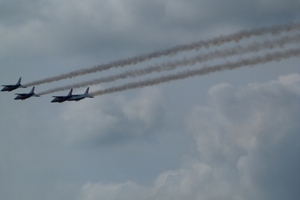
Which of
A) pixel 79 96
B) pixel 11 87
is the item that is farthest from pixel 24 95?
pixel 79 96

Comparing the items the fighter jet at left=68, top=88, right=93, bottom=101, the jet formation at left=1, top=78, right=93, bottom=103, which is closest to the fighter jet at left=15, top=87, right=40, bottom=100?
the jet formation at left=1, top=78, right=93, bottom=103

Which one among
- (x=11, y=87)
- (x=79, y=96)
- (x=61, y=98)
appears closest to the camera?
(x=79, y=96)

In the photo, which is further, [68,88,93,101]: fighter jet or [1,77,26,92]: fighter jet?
[1,77,26,92]: fighter jet

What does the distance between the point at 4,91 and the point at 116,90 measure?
27.1 meters

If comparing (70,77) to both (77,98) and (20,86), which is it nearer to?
(77,98)

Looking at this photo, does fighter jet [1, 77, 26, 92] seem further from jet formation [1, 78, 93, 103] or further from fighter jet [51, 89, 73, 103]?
fighter jet [51, 89, 73, 103]

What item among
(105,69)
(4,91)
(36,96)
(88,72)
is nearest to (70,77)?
(88,72)

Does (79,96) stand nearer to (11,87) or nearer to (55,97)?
(55,97)

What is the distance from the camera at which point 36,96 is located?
75125mm

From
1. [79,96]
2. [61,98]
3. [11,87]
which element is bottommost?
[79,96]

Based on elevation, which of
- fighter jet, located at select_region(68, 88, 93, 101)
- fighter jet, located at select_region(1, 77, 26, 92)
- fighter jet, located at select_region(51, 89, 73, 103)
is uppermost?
fighter jet, located at select_region(1, 77, 26, 92)

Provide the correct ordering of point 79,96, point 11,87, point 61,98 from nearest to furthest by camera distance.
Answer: point 79,96, point 61,98, point 11,87

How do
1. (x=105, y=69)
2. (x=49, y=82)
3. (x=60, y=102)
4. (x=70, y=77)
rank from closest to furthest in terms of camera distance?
1. (x=105, y=69)
2. (x=70, y=77)
3. (x=49, y=82)
4. (x=60, y=102)

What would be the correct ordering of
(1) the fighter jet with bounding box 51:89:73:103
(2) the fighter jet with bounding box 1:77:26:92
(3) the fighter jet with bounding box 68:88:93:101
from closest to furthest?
(3) the fighter jet with bounding box 68:88:93:101, (1) the fighter jet with bounding box 51:89:73:103, (2) the fighter jet with bounding box 1:77:26:92
